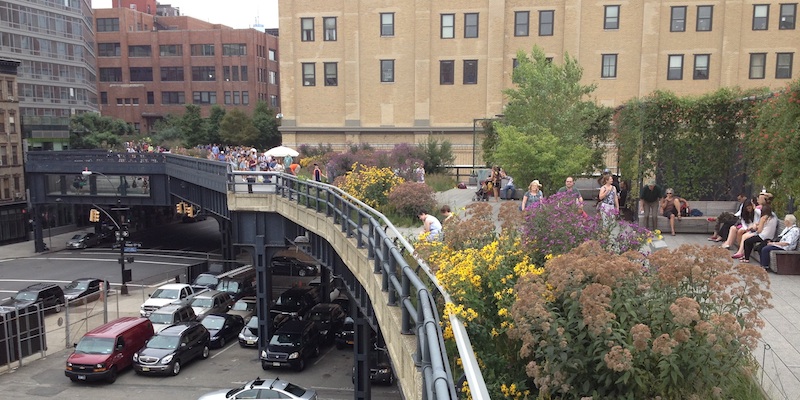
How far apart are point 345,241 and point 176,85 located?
7885cm

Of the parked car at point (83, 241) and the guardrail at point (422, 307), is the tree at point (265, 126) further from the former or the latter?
the guardrail at point (422, 307)

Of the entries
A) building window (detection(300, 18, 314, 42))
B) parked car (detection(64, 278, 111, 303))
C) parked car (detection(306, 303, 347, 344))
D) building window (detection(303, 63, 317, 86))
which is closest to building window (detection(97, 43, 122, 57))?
building window (detection(300, 18, 314, 42))

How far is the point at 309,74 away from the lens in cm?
5269

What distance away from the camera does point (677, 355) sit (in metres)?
5.31

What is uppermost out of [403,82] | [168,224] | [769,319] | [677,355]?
[403,82]

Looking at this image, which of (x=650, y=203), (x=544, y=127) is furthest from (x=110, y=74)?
(x=650, y=203)

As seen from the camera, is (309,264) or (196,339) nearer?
(196,339)

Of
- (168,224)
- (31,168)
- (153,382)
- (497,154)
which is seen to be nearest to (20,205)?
(31,168)

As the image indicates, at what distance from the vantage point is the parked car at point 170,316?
27.7 meters

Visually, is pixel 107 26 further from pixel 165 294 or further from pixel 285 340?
pixel 285 340

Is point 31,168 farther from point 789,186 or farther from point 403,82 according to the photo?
point 789,186

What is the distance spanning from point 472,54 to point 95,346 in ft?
118

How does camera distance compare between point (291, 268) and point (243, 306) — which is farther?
point (291, 268)

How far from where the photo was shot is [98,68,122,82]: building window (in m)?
87.4
